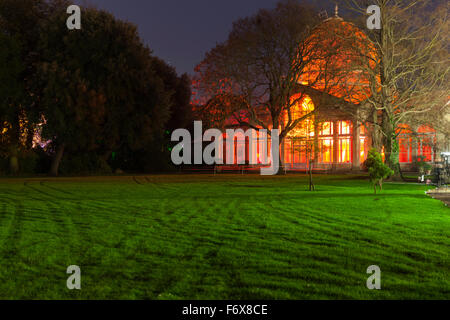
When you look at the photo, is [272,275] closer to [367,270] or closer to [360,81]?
[367,270]

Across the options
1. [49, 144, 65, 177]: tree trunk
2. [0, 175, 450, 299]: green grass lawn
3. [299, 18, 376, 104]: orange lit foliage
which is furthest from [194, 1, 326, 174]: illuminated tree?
[0, 175, 450, 299]: green grass lawn

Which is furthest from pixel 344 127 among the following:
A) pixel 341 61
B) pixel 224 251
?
pixel 224 251

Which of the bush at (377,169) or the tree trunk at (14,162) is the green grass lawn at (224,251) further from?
the tree trunk at (14,162)

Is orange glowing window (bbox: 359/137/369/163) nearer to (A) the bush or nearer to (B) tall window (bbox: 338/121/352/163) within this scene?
(B) tall window (bbox: 338/121/352/163)

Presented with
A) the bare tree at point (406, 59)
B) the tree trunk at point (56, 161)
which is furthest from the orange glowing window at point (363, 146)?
the tree trunk at point (56, 161)

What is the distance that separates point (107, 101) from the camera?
37719 millimetres

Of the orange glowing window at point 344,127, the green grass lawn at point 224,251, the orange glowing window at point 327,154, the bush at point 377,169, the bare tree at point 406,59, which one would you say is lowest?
the green grass lawn at point 224,251

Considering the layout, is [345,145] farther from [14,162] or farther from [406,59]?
[14,162]

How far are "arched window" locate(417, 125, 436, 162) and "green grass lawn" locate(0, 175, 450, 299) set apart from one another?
1998cm

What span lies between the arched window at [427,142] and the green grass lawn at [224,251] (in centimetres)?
1998

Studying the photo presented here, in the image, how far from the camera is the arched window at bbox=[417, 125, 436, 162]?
108ft

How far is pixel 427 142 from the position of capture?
33.3 m

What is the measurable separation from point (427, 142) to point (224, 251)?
1162 inches

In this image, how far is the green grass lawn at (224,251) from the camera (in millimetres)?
5742
